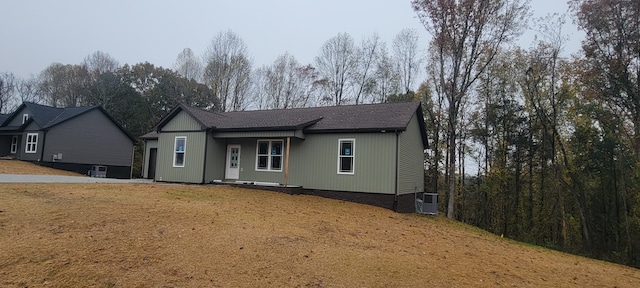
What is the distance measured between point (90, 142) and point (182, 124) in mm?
15501

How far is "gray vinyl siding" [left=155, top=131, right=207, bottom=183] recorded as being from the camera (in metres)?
16.8

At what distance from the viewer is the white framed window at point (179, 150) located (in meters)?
17.3

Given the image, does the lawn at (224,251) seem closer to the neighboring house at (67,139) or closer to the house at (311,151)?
the house at (311,151)

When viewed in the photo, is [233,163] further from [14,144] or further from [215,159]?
[14,144]

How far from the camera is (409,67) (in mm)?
30734

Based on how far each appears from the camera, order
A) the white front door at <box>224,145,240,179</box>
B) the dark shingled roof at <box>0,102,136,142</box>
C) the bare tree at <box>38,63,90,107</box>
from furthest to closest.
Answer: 1. the bare tree at <box>38,63,90,107</box>
2. the dark shingled roof at <box>0,102,136,142</box>
3. the white front door at <box>224,145,240,179</box>

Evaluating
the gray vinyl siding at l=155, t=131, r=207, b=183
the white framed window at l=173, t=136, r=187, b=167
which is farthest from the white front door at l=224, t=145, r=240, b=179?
the white framed window at l=173, t=136, r=187, b=167

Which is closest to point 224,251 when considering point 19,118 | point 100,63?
point 19,118

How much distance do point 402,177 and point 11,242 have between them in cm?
1286

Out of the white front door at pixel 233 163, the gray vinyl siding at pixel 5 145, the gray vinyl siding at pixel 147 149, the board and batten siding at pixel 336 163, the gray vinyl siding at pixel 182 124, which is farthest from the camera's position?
the gray vinyl siding at pixel 5 145

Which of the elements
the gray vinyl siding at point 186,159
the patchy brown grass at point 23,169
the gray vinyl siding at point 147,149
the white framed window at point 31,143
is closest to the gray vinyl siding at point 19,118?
the white framed window at point 31,143

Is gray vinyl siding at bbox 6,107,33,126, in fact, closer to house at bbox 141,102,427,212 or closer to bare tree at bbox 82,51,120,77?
bare tree at bbox 82,51,120,77

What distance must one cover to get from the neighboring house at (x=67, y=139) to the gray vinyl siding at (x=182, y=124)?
44.4 feet

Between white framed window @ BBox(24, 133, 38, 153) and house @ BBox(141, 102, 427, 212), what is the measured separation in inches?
568
